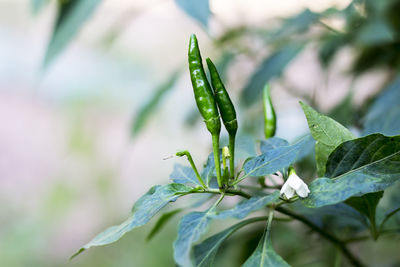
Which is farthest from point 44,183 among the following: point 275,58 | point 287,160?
point 287,160

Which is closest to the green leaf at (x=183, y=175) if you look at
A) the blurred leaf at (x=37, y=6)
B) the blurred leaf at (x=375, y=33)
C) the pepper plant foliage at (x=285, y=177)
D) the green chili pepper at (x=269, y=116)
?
the pepper plant foliage at (x=285, y=177)

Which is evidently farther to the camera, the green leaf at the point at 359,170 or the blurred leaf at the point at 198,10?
the blurred leaf at the point at 198,10

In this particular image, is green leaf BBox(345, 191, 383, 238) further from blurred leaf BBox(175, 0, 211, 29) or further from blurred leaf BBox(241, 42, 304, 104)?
blurred leaf BBox(241, 42, 304, 104)

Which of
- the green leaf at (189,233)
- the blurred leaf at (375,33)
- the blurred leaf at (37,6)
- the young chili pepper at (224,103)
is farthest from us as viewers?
the blurred leaf at (375,33)

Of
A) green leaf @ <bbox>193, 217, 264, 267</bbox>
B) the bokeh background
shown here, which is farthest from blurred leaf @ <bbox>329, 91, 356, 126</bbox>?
green leaf @ <bbox>193, 217, 264, 267</bbox>

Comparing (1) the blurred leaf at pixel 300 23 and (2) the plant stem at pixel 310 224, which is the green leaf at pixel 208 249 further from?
(1) the blurred leaf at pixel 300 23

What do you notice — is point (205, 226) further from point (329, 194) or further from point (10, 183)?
point (10, 183)
